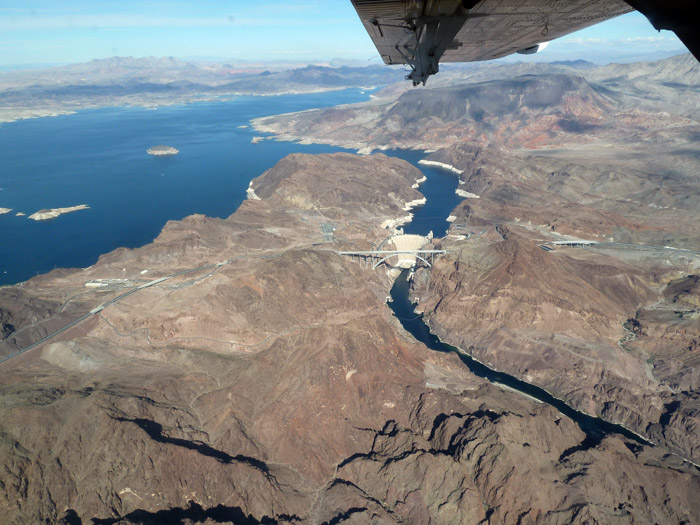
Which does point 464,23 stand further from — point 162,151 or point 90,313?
point 162,151

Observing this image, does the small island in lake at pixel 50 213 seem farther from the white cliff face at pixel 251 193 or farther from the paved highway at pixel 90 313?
the paved highway at pixel 90 313

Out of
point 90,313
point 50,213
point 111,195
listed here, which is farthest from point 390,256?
point 111,195

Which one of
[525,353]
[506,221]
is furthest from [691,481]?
[506,221]

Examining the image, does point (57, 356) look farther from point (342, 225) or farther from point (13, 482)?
point (342, 225)

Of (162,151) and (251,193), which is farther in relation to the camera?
(162,151)

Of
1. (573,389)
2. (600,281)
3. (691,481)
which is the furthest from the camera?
(600,281)

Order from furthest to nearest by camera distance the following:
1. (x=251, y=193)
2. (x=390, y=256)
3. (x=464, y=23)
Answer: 1. (x=251, y=193)
2. (x=390, y=256)
3. (x=464, y=23)

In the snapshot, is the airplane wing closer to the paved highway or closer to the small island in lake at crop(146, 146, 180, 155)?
the paved highway

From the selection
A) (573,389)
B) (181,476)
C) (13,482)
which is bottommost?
(573,389)

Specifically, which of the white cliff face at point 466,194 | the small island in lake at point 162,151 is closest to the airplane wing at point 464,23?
the white cliff face at point 466,194

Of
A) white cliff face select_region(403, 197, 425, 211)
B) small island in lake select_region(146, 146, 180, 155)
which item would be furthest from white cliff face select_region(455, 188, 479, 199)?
small island in lake select_region(146, 146, 180, 155)
